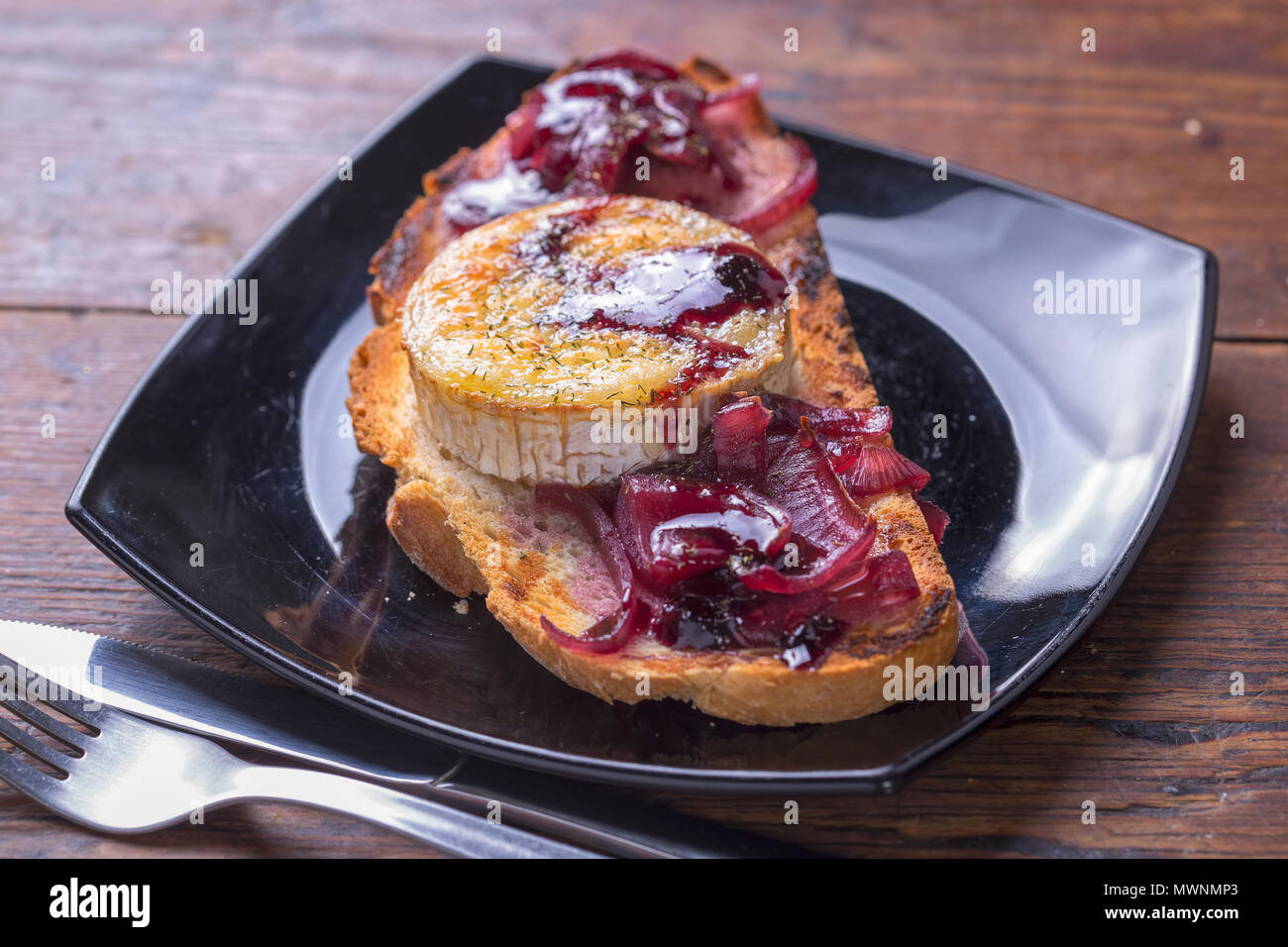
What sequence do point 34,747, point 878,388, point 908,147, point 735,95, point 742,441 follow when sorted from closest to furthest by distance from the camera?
1. point 34,747
2. point 742,441
3. point 878,388
4. point 735,95
5. point 908,147

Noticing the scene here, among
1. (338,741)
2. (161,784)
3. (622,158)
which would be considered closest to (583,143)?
(622,158)

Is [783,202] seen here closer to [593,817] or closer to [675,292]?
[675,292]

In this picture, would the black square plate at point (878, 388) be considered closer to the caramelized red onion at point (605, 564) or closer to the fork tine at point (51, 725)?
the caramelized red onion at point (605, 564)

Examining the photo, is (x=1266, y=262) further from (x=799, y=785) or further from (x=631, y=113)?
(x=799, y=785)

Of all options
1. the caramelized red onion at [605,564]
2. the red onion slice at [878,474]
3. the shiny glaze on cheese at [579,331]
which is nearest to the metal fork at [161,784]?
the caramelized red onion at [605,564]

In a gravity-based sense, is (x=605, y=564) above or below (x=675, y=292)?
below
